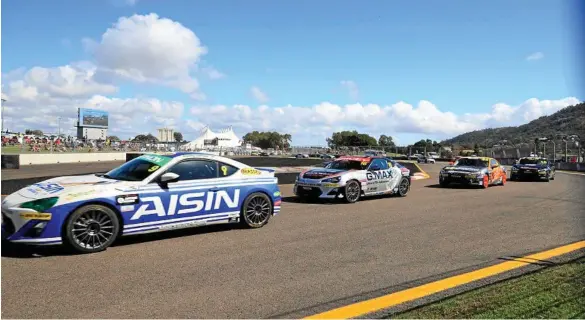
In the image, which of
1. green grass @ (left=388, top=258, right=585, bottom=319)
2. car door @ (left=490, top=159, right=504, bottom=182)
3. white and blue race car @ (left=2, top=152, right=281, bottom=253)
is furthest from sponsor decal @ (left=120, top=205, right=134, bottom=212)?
car door @ (left=490, top=159, right=504, bottom=182)

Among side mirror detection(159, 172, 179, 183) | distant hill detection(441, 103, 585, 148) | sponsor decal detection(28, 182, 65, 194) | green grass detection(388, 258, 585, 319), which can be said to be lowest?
green grass detection(388, 258, 585, 319)

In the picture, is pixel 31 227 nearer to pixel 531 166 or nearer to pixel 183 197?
pixel 183 197

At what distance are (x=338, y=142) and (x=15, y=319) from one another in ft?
Result: 538

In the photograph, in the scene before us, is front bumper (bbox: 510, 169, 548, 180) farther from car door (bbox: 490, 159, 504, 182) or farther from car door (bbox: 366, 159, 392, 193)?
car door (bbox: 366, 159, 392, 193)

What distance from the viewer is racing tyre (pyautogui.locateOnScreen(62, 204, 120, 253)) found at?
20.0 feet

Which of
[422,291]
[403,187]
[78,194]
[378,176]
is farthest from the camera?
[403,187]

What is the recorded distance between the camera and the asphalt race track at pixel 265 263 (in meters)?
4.31

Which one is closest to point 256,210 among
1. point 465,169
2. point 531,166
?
point 465,169

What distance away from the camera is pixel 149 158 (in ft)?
25.6

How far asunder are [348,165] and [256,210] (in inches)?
217

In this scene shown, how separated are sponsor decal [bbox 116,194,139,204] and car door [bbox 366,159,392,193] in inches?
305

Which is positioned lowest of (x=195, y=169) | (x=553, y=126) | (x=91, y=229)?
(x=91, y=229)

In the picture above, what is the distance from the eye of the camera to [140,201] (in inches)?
267

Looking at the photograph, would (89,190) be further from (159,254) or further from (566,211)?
(566,211)
